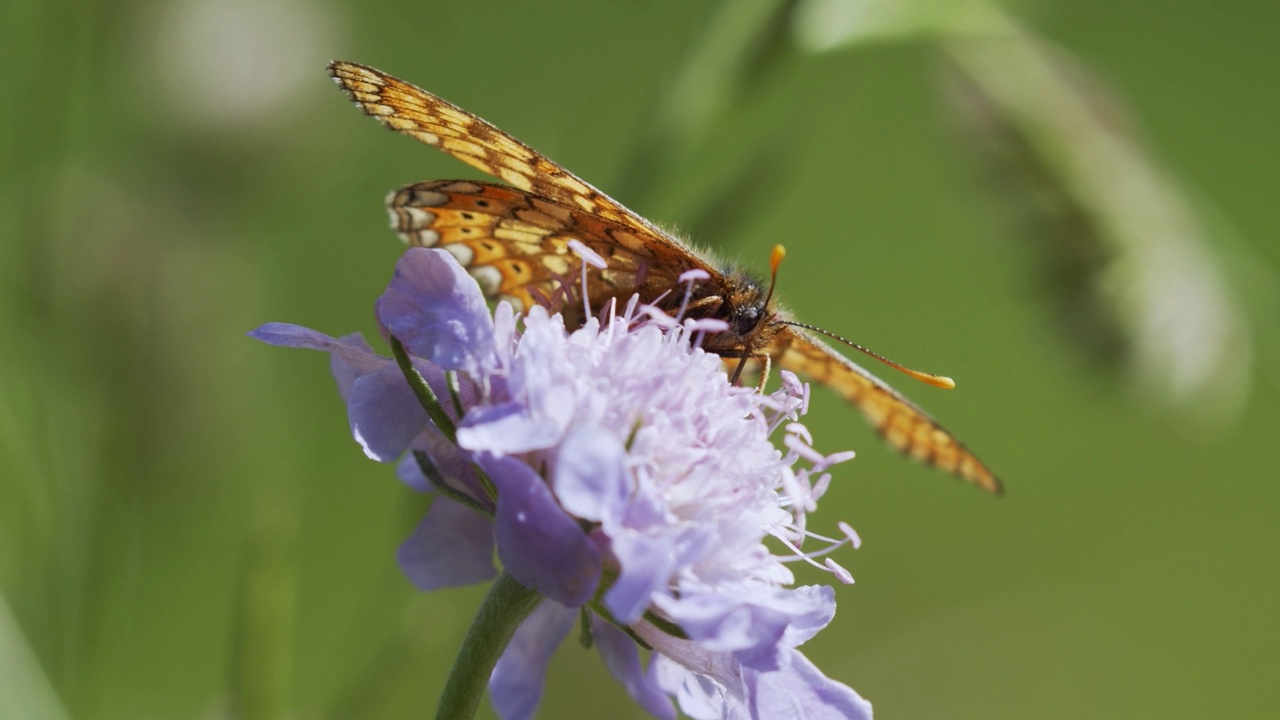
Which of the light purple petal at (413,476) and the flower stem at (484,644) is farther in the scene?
the light purple petal at (413,476)

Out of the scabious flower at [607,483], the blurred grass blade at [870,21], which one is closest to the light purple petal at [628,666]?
the scabious flower at [607,483]

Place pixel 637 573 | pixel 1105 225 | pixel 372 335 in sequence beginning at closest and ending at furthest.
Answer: pixel 637 573
pixel 1105 225
pixel 372 335

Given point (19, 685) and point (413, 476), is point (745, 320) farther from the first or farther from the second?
point (19, 685)

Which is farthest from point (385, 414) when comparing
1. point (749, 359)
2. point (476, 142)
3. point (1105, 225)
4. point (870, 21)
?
point (1105, 225)

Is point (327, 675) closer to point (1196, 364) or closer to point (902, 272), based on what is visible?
point (1196, 364)

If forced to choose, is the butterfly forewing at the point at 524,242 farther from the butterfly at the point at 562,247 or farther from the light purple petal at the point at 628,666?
the light purple petal at the point at 628,666
